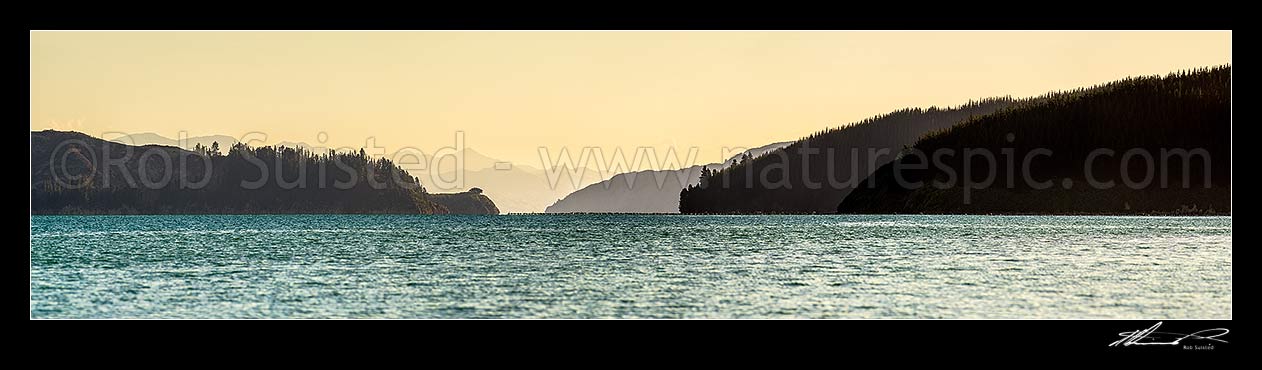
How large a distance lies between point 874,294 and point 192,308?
23361mm
